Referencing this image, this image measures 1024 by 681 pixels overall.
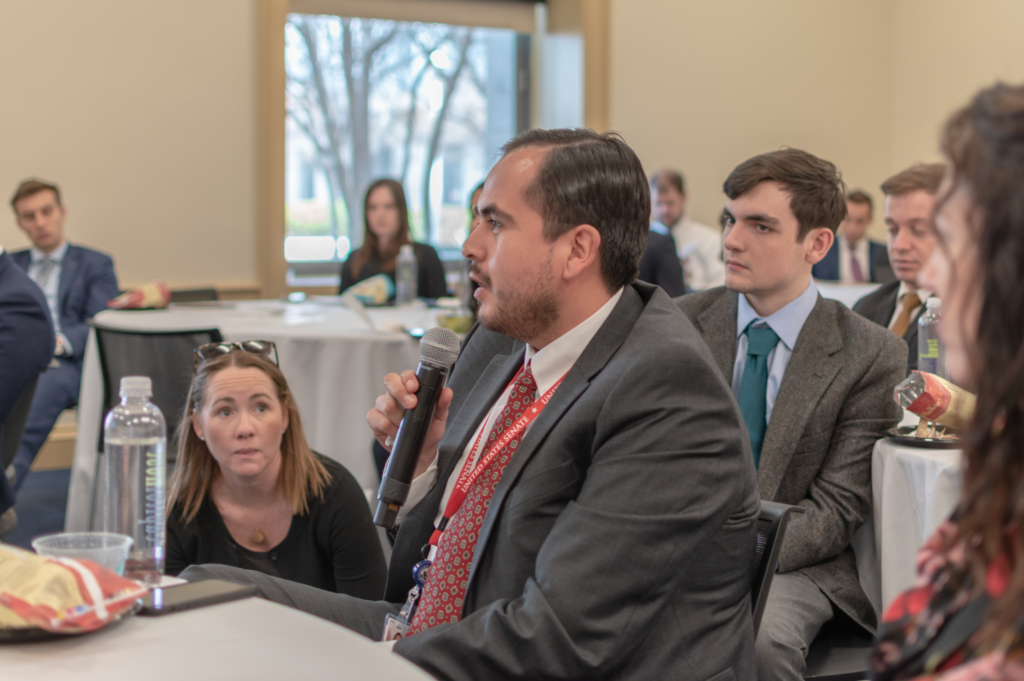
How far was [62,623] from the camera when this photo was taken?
100 cm

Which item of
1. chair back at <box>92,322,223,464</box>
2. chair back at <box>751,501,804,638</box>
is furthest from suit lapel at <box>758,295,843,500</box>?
chair back at <box>92,322,223,464</box>

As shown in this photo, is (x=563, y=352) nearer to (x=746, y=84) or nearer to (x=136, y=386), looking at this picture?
(x=136, y=386)

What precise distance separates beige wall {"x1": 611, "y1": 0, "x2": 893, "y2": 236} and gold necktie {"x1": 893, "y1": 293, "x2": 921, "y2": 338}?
14.6ft

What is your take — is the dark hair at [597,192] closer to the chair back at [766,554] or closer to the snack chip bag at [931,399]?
the chair back at [766,554]

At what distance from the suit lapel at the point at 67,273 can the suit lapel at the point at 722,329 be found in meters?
4.08

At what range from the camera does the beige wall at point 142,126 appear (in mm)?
5734

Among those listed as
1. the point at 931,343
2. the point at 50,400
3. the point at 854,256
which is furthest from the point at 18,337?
the point at 854,256

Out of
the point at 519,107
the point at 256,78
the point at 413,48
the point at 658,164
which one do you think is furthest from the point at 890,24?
the point at 256,78

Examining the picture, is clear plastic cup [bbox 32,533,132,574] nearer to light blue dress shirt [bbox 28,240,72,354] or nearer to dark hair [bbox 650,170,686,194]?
light blue dress shirt [bbox 28,240,72,354]

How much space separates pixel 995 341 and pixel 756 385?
161cm

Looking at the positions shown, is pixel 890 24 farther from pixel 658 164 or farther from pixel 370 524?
pixel 370 524

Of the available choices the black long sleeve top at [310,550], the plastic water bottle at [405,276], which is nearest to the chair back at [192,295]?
the plastic water bottle at [405,276]

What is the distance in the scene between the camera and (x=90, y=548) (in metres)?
1.16

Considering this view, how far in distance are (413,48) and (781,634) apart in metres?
6.43
